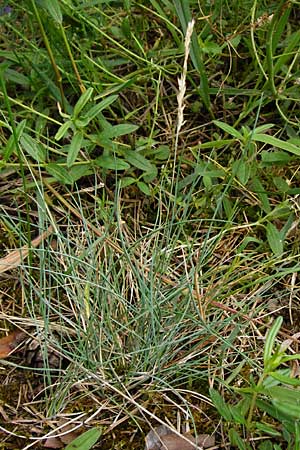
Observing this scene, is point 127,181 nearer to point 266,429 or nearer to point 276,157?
point 276,157

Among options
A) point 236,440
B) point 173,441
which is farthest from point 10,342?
point 236,440

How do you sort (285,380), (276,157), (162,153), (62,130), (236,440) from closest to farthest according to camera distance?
1. (285,380)
2. (236,440)
3. (62,130)
4. (276,157)
5. (162,153)

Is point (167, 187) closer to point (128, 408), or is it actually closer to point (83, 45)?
point (83, 45)

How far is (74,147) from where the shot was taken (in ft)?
5.03

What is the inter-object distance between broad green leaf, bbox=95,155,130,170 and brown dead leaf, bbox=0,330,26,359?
409 mm

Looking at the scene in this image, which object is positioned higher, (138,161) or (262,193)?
(138,161)

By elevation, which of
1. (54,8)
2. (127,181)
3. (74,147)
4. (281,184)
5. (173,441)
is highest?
(54,8)

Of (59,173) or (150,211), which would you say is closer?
(59,173)

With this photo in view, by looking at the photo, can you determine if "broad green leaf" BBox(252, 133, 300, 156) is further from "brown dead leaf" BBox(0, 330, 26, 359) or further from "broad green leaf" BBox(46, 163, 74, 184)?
"brown dead leaf" BBox(0, 330, 26, 359)

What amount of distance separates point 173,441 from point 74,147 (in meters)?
0.64

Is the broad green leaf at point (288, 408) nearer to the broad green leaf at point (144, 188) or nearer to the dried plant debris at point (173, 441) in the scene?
the dried plant debris at point (173, 441)

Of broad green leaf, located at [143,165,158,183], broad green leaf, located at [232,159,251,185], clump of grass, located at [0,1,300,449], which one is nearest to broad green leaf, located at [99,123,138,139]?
clump of grass, located at [0,1,300,449]

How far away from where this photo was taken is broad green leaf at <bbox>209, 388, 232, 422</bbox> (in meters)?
1.27

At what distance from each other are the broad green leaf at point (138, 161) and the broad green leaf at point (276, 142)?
10.6 inches
